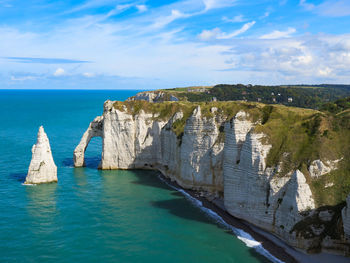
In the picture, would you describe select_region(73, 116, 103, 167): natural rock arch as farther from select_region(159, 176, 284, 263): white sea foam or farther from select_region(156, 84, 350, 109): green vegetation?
select_region(156, 84, 350, 109): green vegetation

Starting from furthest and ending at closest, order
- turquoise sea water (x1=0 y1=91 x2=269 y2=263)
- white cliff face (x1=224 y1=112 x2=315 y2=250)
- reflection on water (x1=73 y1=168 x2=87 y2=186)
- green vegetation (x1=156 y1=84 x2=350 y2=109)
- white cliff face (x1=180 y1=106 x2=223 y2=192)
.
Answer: green vegetation (x1=156 y1=84 x2=350 y2=109), reflection on water (x1=73 y1=168 x2=87 y2=186), white cliff face (x1=180 y1=106 x2=223 y2=192), white cliff face (x1=224 y1=112 x2=315 y2=250), turquoise sea water (x1=0 y1=91 x2=269 y2=263)

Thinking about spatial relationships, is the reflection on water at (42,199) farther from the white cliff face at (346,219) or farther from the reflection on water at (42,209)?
the white cliff face at (346,219)

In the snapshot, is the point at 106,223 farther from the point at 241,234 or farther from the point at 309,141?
the point at 309,141

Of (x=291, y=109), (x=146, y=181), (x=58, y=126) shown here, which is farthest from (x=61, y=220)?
(x=58, y=126)

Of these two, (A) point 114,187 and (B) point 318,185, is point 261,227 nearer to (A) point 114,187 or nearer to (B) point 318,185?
(B) point 318,185

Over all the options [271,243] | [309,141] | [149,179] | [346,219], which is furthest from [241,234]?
[149,179]

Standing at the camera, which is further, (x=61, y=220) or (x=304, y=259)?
(x=61, y=220)

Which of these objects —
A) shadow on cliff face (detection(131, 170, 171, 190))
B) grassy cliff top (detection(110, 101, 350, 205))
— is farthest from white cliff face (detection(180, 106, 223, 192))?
grassy cliff top (detection(110, 101, 350, 205))
